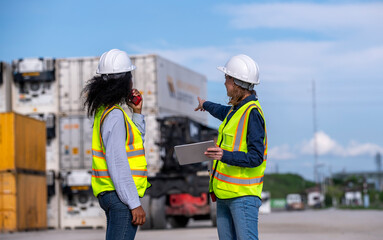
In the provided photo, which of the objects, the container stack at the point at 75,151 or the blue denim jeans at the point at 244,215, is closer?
the blue denim jeans at the point at 244,215

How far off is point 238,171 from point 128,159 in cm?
76

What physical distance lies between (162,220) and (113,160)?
51.5ft

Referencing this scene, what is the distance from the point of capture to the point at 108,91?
4.39 metres

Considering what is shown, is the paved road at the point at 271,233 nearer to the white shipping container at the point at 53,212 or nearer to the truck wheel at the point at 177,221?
the truck wheel at the point at 177,221

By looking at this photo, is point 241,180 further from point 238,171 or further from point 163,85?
point 163,85

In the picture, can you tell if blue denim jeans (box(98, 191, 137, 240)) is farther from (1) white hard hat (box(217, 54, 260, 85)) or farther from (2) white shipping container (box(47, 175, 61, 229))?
(2) white shipping container (box(47, 175, 61, 229))

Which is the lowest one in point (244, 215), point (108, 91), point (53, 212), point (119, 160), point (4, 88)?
point (53, 212)

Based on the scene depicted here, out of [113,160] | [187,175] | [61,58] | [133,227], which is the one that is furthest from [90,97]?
[61,58]

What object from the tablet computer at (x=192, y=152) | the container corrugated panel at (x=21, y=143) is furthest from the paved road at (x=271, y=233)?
the tablet computer at (x=192, y=152)

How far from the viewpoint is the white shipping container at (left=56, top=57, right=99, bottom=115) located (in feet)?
76.5

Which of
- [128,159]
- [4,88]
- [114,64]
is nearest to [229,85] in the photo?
[114,64]

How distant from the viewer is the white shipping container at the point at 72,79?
2333 centimetres

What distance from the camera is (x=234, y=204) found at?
4.57 metres

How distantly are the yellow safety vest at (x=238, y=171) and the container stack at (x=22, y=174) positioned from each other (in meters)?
16.5
